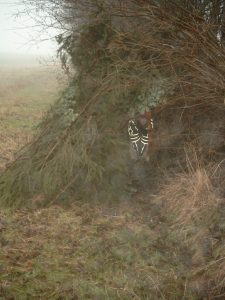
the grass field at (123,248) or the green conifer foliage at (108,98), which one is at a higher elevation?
the green conifer foliage at (108,98)

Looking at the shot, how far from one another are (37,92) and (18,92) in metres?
0.83

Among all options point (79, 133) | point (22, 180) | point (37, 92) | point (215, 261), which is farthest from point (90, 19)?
point (37, 92)

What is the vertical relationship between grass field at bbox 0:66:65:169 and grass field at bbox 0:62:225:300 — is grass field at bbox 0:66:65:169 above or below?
above

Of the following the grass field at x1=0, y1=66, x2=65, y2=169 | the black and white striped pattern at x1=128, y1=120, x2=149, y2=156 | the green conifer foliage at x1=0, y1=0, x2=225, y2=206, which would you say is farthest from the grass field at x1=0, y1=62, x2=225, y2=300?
the grass field at x1=0, y1=66, x2=65, y2=169

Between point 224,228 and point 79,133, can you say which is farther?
point 79,133

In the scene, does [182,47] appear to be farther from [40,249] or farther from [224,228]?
[40,249]

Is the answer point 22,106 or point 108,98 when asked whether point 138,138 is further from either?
point 22,106

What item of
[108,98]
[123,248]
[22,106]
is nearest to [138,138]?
[108,98]

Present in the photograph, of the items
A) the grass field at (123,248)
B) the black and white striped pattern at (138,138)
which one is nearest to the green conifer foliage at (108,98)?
the black and white striped pattern at (138,138)

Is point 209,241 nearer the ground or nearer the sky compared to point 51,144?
nearer the ground

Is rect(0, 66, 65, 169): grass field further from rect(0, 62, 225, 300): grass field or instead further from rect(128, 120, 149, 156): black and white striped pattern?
rect(0, 62, 225, 300): grass field

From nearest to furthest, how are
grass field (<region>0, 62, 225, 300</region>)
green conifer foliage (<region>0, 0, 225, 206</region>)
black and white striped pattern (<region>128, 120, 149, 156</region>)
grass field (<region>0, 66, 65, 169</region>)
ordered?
grass field (<region>0, 62, 225, 300</region>) < green conifer foliage (<region>0, 0, 225, 206</region>) < black and white striped pattern (<region>128, 120, 149, 156</region>) < grass field (<region>0, 66, 65, 169</region>)

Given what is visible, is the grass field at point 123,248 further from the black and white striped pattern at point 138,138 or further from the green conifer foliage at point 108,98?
the black and white striped pattern at point 138,138

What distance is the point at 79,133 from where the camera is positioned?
20.7 ft
